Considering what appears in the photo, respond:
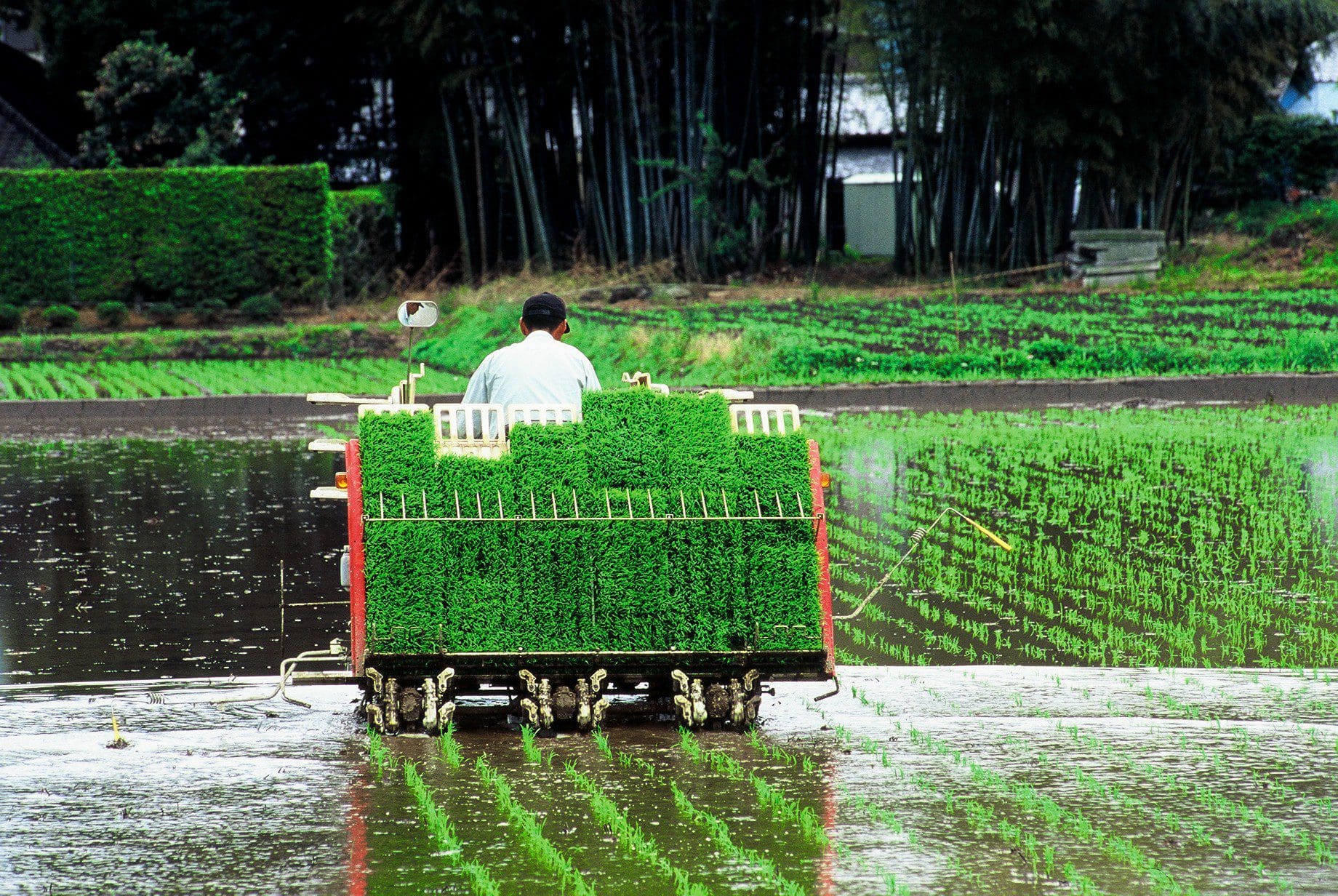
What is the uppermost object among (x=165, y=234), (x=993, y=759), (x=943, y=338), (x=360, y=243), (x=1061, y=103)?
(x=1061, y=103)

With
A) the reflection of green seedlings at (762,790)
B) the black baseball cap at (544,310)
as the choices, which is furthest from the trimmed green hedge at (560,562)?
the black baseball cap at (544,310)

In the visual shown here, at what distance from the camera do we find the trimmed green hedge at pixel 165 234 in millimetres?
30891

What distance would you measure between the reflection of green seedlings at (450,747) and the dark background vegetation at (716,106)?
25.2 meters

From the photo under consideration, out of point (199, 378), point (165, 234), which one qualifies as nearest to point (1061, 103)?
point (165, 234)

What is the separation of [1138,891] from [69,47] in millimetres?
35378

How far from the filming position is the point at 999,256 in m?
33.8

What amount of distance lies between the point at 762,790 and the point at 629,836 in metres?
0.62

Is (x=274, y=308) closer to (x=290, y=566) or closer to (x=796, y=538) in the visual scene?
(x=290, y=566)

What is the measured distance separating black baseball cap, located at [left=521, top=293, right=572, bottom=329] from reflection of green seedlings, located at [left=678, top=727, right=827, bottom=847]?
6.27 feet

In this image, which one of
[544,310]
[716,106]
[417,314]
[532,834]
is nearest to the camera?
[532,834]

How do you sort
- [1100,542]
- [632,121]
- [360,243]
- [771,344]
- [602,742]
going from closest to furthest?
1. [602,742]
2. [1100,542]
3. [771,344]
4. [360,243]
5. [632,121]

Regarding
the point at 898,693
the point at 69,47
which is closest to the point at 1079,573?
the point at 898,693

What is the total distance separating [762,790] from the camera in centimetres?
540

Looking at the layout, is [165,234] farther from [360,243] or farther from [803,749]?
[803,749]
